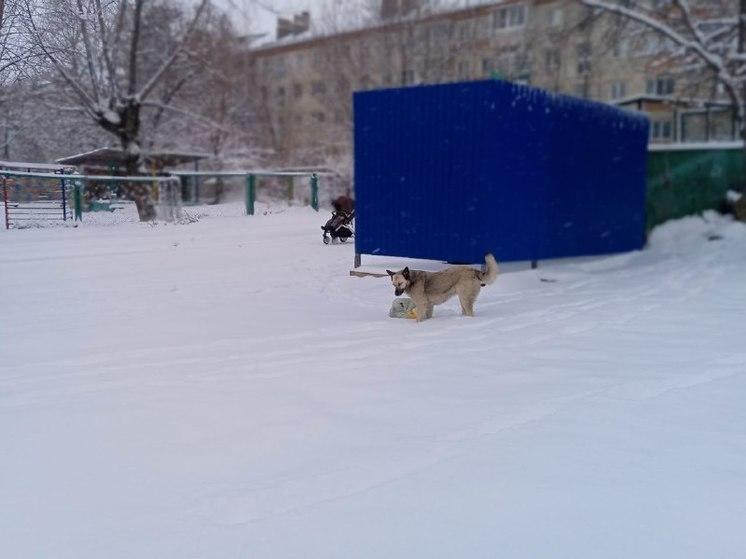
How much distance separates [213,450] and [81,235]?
14.6 ft

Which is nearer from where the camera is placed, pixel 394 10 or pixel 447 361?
pixel 447 361

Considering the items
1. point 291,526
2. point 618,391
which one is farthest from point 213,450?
point 618,391

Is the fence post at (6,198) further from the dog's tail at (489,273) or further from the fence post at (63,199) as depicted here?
the dog's tail at (489,273)

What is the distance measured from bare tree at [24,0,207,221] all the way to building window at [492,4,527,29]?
89.7 feet

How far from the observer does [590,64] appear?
32.0 meters

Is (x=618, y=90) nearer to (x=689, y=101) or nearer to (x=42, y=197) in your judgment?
(x=689, y=101)

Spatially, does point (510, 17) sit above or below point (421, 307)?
above

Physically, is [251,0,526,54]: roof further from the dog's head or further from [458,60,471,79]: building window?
the dog's head

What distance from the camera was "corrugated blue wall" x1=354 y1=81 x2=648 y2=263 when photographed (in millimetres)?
9227

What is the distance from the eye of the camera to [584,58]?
32.8m

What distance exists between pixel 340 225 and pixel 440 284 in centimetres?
531

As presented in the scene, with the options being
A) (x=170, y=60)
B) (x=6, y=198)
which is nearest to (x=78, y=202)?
(x=6, y=198)

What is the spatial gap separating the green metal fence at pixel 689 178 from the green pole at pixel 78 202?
13.4 metres

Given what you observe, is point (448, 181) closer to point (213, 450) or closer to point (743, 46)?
point (213, 450)
